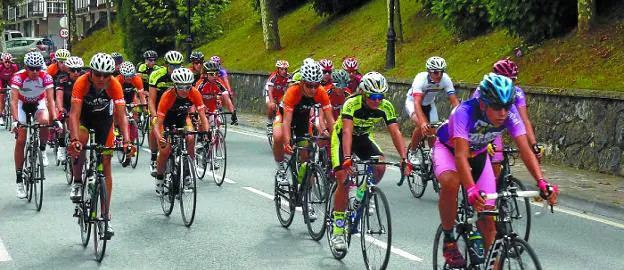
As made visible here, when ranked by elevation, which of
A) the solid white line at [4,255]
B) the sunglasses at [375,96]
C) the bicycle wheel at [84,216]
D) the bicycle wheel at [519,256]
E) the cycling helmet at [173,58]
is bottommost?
the solid white line at [4,255]

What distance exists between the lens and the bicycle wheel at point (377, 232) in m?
7.85

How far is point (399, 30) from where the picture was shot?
94.4ft

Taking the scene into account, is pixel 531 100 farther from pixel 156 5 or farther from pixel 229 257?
pixel 156 5

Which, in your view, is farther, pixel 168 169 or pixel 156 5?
pixel 156 5

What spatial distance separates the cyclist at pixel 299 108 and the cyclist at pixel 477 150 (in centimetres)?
308

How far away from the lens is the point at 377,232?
802cm

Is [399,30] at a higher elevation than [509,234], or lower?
higher

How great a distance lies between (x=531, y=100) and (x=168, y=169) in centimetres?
800

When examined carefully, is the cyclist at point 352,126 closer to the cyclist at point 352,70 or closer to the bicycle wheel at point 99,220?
the bicycle wheel at point 99,220

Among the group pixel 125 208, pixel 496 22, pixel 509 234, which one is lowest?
pixel 125 208

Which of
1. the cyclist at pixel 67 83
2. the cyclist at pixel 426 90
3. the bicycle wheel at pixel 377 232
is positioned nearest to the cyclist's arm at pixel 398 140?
the bicycle wheel at pixel 377 232

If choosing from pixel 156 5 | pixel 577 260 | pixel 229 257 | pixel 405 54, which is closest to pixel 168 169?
pixel 229 257

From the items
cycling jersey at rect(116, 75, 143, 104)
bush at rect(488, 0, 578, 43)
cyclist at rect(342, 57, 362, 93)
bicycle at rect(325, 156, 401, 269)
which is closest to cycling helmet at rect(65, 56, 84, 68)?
cycling jersey at rect(116, 75, 143, 104)

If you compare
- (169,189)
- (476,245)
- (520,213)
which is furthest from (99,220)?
(520,213)
